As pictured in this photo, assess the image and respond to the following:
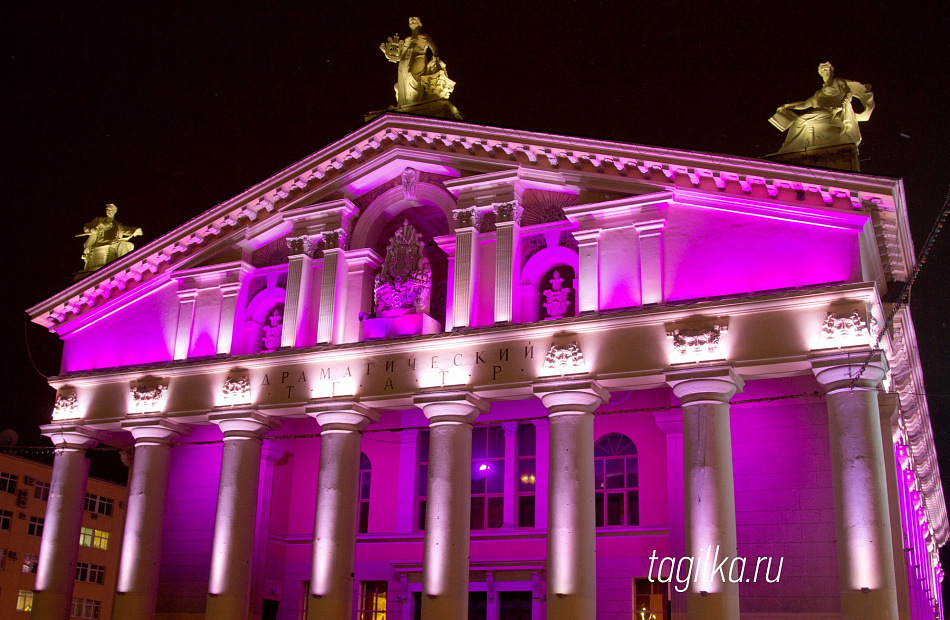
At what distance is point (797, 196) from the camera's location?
23.2 metres

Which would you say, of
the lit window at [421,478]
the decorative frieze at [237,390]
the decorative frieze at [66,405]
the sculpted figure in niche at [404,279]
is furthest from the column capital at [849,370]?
the decorative frieze at [66,405]

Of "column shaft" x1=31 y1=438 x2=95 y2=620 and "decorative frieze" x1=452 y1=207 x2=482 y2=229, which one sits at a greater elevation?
"decorative frieze" x1=452 y1=207 x2=482 y2=229

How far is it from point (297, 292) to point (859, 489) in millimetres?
15690

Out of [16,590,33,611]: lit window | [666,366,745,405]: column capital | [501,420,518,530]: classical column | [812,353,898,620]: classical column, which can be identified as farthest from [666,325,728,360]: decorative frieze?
[16,590,33,611]: lit window

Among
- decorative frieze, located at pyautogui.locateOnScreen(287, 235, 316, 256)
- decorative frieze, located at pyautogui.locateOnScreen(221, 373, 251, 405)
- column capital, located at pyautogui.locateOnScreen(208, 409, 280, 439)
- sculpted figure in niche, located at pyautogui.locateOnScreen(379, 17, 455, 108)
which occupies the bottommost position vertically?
column capital, located at pyautogui.locateOnScreen(208, 409, 280, 439)

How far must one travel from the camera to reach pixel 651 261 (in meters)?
24.2

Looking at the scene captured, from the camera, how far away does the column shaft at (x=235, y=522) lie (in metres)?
25.9

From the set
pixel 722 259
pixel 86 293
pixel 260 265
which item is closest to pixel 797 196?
pixel 722 259

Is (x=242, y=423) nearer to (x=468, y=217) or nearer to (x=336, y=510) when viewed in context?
(x=336, y=510)

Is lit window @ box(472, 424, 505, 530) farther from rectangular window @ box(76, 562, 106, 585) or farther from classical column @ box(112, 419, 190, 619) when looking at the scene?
rectangular window @ box(76, 562, 106, 585)

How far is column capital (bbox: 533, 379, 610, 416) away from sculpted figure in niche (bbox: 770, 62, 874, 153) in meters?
7.62

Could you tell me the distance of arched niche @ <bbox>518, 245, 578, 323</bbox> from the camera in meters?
26.3

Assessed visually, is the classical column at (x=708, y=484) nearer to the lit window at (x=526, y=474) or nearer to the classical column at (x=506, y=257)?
A: the classical column at (x=506, y=257)

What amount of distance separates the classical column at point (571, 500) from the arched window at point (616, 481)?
16.9 ft
